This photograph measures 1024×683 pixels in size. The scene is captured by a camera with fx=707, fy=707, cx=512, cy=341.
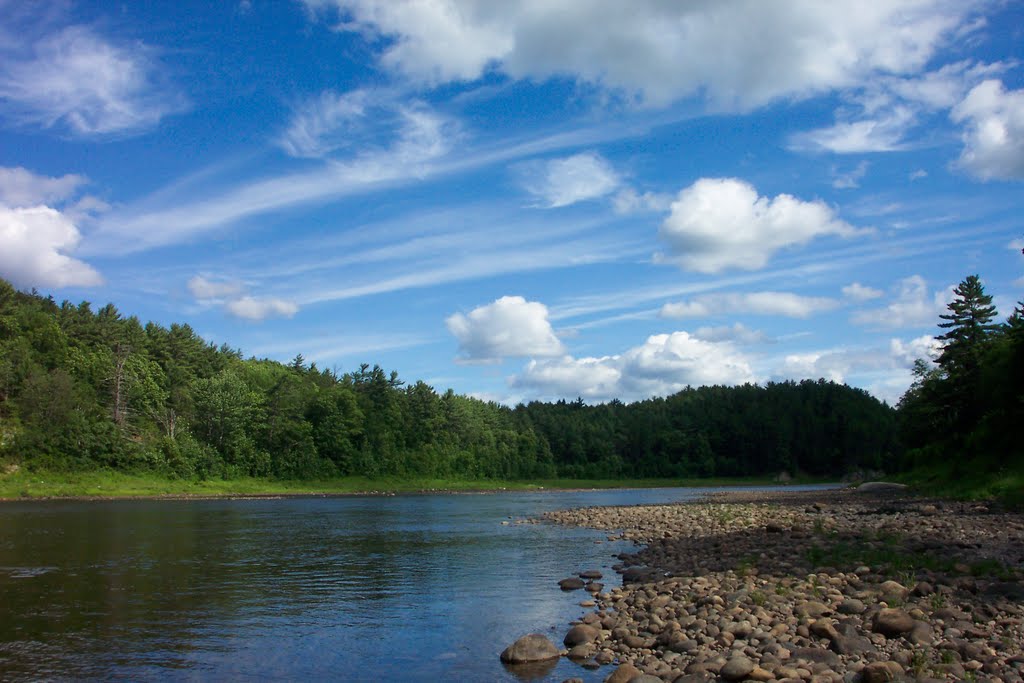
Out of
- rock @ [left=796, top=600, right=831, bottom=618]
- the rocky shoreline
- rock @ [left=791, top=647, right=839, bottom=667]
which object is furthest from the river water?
rock @ [left=796, top=600, right=831, bottom=618]

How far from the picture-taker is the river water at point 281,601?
16547mm

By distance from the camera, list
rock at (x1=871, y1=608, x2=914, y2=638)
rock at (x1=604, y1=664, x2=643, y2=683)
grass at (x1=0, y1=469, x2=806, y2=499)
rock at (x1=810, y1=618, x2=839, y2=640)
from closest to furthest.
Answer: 1. rock at (x1=604, y1=664, x2=643, y2=683)
2. rock at (x1=871, y1=608, x2=914, y2=638)
3. rock at (x1=810, y1=618, x2=839, y2=640)
4. grass at (x1=0, y1=469, x2=806, y2=499)

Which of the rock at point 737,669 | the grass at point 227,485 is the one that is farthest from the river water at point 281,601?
the grass at point 227,485

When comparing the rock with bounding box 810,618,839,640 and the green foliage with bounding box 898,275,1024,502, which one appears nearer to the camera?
the rock with bounding box 810,618,839,640

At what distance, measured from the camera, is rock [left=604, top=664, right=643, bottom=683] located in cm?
1403

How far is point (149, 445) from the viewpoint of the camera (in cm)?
10275

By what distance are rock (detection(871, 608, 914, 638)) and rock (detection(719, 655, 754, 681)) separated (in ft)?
12.0

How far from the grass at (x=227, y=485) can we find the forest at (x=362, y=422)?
9.75ft

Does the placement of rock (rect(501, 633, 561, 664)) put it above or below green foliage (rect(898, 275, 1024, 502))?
below

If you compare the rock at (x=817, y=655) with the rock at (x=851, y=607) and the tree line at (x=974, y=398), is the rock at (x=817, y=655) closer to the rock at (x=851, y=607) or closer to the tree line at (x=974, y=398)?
the rock at (x=851, y=607)

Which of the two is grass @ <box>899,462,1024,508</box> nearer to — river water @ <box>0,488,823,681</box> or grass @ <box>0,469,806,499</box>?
river water @ <box>0,488,823,681</box>

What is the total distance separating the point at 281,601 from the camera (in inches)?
940

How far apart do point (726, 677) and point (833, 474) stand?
185390 mm

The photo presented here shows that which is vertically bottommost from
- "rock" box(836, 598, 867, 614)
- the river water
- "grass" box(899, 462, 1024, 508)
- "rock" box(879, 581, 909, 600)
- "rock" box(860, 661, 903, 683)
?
the river water
